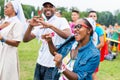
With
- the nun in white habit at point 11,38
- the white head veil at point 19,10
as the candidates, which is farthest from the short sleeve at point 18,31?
the white head veil at point 19,10

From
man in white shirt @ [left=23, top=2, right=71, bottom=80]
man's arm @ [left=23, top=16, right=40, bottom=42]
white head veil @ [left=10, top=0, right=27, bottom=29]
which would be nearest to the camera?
man's arm @ [left=23, top=16, right=40, bottom=42]

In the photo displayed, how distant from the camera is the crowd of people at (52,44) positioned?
135 inches

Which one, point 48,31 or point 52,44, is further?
point 48,31

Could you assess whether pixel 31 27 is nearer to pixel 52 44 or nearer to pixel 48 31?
pixel 48 31

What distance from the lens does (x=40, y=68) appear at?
5.00 metres

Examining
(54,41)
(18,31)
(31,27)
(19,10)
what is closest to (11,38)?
A: (18,31)

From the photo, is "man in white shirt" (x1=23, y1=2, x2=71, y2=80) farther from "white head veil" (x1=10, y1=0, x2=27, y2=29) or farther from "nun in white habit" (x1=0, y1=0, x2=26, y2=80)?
"white head veil" (x1=10, y1=0, x2=27, y2=29)

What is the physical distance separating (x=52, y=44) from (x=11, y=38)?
131 centimetres

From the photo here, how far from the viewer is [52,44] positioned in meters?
4.17

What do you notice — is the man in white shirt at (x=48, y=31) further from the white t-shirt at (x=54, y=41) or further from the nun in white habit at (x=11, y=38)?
the nun in white habit at (x=11, y=38)

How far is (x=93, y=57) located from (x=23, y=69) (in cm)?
682

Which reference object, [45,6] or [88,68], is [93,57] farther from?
[45,6]

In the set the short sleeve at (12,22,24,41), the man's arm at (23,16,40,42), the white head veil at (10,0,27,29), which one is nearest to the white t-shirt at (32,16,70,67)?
the man's arm at (23,16,40,42)

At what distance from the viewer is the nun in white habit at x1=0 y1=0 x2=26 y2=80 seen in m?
5.27
